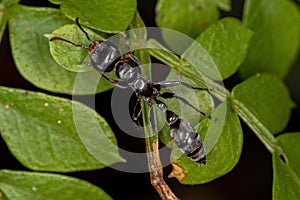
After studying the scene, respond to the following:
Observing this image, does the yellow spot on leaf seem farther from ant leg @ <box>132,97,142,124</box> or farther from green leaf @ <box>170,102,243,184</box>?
ant leg @ <box>132,97,142,124</box>

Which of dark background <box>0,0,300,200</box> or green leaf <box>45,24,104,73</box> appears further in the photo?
dark background <box>0,0,300,200</box>

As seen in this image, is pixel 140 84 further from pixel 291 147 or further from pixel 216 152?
pixel 291 147

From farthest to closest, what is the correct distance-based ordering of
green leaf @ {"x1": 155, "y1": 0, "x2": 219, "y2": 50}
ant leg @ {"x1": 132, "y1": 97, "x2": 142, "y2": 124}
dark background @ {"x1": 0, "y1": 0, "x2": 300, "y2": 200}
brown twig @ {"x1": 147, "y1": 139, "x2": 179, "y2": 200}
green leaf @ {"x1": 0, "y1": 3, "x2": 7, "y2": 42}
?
dark background @ {"x1": 0, "y1": 0, "x2": 300, "y2": 200} < green leaf @ {"x1": 155, "y1": 0, "x2": 219, "y2": 50} < green leaf @ {"x1": 0, "y1": 3, "x2": 7, "y2": 42} < ant leg @ {"x1": 132, "y1": 97, "x2": 142, "y2": 124} < brown twig @ {"x1": 147, "y1": 139, "x2": 179, "y2": 200}

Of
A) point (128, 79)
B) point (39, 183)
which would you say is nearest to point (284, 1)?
point (128, 79)

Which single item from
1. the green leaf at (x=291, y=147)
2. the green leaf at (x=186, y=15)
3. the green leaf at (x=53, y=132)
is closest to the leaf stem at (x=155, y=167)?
the green leaf at (x=53, y=132)

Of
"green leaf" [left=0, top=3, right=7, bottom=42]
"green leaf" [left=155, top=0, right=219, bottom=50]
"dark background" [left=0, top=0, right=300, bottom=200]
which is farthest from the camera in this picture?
"dark background" [left=0, top=0, right=300, bottom=200]

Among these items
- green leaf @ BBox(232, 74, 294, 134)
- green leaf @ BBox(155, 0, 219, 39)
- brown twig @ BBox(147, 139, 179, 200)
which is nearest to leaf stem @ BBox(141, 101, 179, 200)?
brown twig @ BBox(147, 139, 179, 200)
